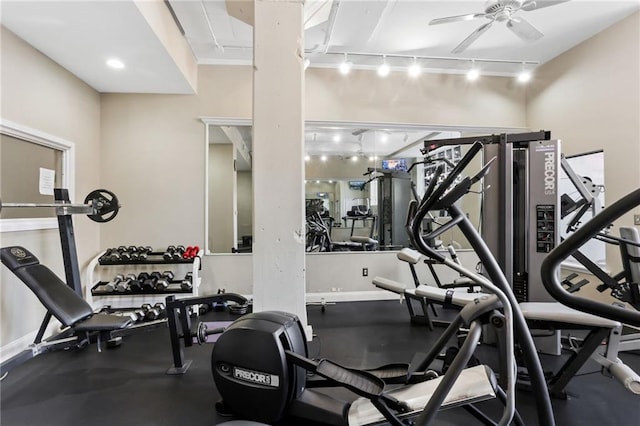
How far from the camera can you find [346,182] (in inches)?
188

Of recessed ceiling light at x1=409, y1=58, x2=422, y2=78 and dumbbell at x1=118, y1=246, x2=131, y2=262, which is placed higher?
recessed ceiling light at x1=409, y1=58, x2=422, y2=78

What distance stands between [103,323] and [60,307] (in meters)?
0.35

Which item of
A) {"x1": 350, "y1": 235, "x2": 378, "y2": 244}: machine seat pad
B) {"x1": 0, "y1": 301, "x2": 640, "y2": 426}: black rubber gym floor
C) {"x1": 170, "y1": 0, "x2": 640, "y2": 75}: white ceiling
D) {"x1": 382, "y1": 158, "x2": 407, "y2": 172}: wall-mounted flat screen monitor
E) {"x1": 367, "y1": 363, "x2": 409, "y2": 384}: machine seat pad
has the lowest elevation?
{"x1": 0, "y1": 301, "x2": 640, "y2": 426}: black rubber gym floor

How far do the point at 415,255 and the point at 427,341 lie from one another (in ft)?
2.76

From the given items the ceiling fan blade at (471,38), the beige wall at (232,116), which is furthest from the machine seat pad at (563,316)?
the ceiling fan blade at (471,38)

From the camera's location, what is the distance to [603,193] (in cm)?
381

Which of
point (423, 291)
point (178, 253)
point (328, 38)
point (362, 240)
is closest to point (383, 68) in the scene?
point (328, 38)

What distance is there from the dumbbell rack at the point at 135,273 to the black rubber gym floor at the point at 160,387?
0.62 m

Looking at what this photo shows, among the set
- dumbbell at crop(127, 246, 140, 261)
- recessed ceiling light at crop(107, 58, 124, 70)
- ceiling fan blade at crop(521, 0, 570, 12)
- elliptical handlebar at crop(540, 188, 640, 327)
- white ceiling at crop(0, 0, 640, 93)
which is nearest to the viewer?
elliptical handlebar at crop(540, 188, 640, 327)

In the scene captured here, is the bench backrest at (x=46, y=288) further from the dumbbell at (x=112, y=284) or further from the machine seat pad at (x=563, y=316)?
the machine seat pad at (x=563, y=316)

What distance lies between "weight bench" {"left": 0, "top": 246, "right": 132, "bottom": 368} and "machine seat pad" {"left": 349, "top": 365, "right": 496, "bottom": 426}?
1.95 meters

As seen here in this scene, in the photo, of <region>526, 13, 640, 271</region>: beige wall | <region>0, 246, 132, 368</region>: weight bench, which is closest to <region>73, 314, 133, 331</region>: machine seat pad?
<region>0, 246, 132, 368</region>: weight bench

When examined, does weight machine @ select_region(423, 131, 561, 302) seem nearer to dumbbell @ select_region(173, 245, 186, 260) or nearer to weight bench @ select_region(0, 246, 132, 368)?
weight bench @ select_region(0, 246, 132, 368)

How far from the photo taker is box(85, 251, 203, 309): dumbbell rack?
12.0ft
